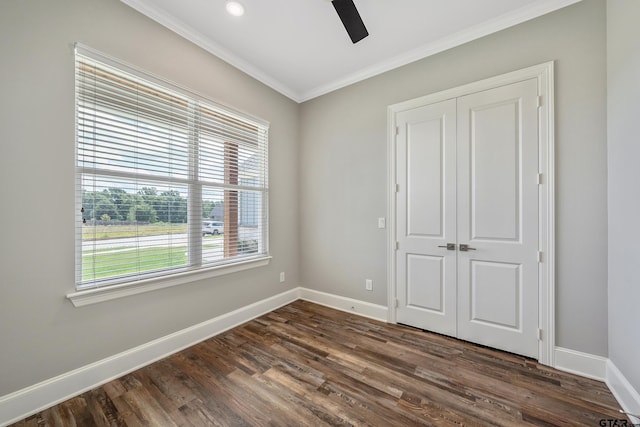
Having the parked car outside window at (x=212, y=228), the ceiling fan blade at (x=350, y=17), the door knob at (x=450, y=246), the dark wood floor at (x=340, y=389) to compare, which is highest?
the ceiling fan blade at (x=350, y=17)

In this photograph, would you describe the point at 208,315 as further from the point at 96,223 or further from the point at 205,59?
the point at 205,59

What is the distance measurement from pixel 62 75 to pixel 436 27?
2.94 m

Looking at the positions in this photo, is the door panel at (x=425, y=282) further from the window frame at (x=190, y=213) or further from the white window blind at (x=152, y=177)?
the white window blind at (x=152, y=177)

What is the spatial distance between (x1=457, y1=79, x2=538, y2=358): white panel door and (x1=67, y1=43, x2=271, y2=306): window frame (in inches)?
85.7

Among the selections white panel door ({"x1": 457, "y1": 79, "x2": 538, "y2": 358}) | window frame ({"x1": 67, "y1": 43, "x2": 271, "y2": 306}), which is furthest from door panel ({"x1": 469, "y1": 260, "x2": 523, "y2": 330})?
window frame ({"x1": 67, "y1": 43, "x2": 271, "y2": 306})

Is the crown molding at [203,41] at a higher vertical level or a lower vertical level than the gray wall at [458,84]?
higher

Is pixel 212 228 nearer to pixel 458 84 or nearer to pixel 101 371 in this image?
pixel 101 371

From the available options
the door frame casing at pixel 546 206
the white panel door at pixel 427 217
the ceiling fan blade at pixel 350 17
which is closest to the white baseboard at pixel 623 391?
the door frame casing at pixel 546 206

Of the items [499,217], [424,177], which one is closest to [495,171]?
[499,217]

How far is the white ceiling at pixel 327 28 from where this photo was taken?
198cm

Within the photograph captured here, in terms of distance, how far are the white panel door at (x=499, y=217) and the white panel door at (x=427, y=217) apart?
9 centimetres

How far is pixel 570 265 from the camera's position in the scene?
1886 millimetres

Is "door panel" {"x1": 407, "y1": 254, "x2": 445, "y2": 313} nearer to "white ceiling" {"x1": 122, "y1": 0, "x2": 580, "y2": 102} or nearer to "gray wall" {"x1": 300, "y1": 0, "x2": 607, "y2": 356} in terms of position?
"gray wall" {"x1": 300, "y1": 0, "x2": 607, "y2": 356}

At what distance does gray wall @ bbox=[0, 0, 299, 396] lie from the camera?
1.45 metres
